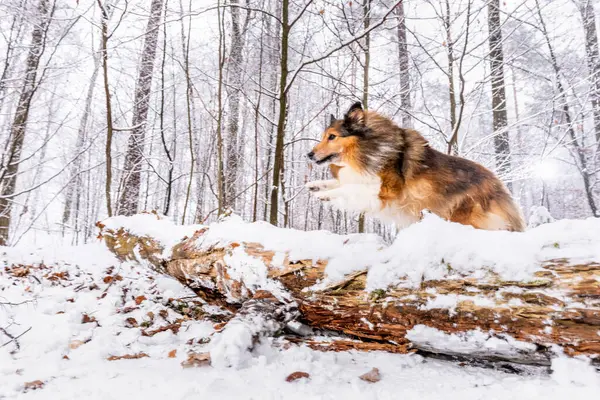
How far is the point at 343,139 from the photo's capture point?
143 inches

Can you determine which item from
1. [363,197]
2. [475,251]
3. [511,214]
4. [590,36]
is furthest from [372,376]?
[590,36]

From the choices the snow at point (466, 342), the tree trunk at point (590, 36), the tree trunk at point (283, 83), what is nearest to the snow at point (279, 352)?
the snow at point (466, 342)

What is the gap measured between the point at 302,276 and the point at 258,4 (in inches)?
236

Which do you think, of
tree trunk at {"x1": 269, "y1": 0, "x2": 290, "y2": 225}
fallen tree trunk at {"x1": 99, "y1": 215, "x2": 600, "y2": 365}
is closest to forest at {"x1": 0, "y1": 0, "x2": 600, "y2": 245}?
tree trunk at {"x1": 269, "y1": 0, "x2": 290, "y2": 225}

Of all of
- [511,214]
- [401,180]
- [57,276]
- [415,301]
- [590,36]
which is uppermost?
[590,36]

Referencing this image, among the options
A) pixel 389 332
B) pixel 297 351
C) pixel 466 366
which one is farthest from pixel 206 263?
pixel 466 366

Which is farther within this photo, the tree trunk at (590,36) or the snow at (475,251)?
the tree trunk at (590,36)

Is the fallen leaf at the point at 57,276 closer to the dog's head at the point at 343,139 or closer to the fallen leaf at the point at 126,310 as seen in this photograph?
the fallen leaf at the point at 126,310

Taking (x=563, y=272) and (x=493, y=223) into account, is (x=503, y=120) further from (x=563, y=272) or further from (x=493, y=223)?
(x=563, y=272)

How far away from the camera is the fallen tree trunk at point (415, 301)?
150 cm

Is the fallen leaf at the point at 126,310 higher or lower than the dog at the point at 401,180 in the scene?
lower

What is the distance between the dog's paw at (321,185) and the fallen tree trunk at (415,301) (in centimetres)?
108

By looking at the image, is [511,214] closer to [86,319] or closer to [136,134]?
[86,319]

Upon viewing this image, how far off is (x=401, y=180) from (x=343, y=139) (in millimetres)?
840
